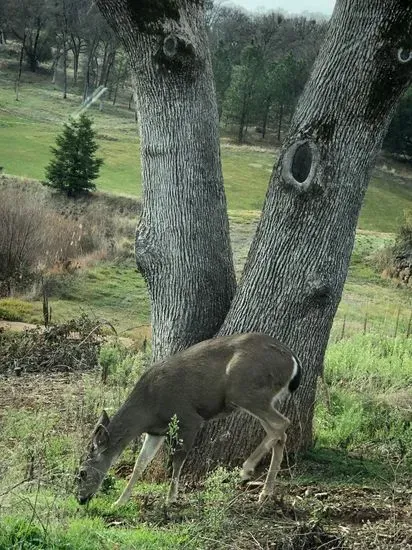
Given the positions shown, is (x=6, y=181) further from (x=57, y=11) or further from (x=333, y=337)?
(x=57, y=11)

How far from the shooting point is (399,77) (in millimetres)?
7078

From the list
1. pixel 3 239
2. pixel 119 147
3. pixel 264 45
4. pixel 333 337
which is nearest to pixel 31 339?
pixel 333 337

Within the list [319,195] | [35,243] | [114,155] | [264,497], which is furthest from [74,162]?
[264,497]

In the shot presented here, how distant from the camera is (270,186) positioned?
7.57 meters

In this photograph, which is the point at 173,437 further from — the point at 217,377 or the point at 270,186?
the point at 270,186

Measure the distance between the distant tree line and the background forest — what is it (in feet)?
0.93

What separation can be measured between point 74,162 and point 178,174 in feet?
112

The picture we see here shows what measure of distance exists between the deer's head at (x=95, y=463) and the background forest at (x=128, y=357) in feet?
0.40

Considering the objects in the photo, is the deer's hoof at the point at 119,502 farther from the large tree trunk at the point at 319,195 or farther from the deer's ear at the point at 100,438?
the large tree trunk at the point at 319,195

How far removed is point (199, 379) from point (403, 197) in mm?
55807

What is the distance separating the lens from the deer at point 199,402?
644cm

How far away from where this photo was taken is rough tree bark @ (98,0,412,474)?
7141mm

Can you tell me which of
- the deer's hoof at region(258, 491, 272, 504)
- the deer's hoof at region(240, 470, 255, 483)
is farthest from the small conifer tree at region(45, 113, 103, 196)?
the deer's hoof at region(258, 491, 272, 504)

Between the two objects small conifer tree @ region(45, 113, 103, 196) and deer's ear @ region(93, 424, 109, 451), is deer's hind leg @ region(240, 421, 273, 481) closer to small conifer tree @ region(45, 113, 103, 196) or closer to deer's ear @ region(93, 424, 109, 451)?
deer's ear @ region(93, 424, 109, 451)
